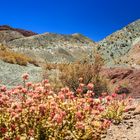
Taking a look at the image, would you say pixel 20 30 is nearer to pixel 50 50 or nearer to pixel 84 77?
pixel 50 50

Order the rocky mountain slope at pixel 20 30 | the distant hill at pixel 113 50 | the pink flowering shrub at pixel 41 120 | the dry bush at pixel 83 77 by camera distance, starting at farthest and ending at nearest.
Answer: the rocky mountain slope at pixel 20 30 → the distant hill at pixel 113 50 → the dry bush at pixel 83 77 → the pink flowering shrub at pixel 41 120

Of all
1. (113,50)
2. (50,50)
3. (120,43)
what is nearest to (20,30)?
(50,50)

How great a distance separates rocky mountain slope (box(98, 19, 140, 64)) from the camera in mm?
41312

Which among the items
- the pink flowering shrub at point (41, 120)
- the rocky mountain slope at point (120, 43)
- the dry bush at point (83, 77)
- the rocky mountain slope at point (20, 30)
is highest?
the rocky mountain slope at point (20, 30)

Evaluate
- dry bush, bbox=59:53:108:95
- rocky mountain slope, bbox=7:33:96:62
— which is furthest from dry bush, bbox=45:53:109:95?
rocky mountain slope, bbox=7:33:96:62

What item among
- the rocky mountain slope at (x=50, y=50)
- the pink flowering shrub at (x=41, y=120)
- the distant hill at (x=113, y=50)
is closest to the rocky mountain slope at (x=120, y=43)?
the distant hill at (x=113, y=50)

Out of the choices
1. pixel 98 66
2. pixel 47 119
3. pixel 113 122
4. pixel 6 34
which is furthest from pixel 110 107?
pixel 6 34

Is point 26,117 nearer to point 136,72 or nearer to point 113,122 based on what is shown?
point 113,122

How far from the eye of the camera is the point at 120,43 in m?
45.3

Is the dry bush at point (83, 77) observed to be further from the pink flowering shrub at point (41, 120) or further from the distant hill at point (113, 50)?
the pink flowering shrub at point (41, 120)

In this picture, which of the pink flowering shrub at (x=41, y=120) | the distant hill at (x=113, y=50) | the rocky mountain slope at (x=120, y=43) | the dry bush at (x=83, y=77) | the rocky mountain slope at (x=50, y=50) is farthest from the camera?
the rocky mountain slope at (x=50, y=50)

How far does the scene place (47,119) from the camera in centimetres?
672

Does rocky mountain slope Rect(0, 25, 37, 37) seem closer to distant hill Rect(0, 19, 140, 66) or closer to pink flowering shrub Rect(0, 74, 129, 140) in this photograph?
distant hill Rect(0, 19, 140, 66)

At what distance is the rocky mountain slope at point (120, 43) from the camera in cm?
4131
